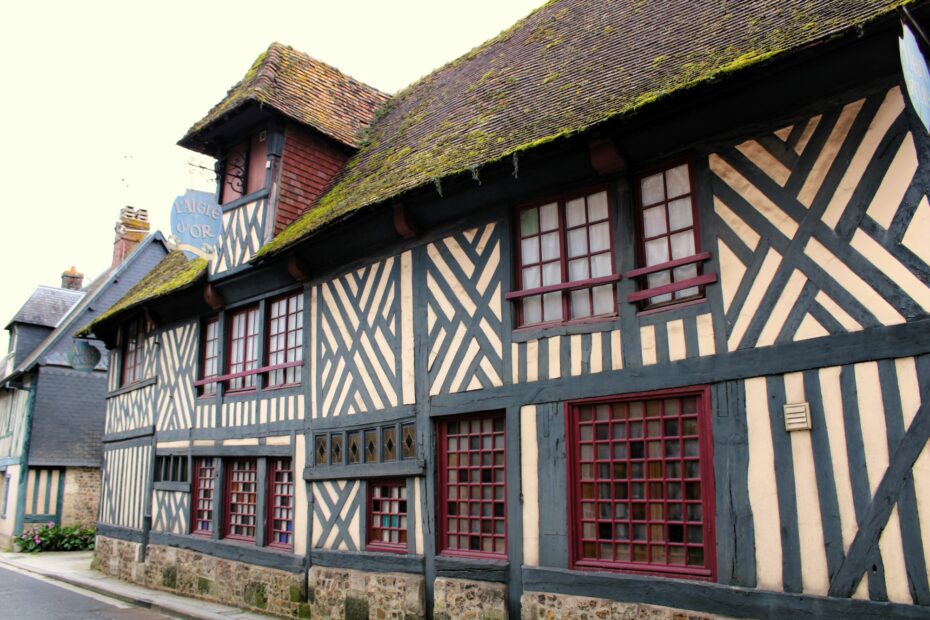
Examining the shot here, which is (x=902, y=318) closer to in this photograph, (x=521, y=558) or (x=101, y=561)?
(x=521, y=558)

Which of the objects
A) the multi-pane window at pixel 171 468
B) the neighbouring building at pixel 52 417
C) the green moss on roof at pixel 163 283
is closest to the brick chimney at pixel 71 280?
the neighbouring building at pixel 52 417

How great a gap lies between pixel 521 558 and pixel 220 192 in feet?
25.5

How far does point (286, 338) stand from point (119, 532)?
591 centimetres

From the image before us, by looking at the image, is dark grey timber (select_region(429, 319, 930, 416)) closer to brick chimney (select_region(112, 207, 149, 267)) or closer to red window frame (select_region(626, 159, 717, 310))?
red window frame (select_region(626, 159, 717, 310))

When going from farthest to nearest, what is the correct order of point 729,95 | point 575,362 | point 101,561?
point 101,561
point 575,362
point 729,95

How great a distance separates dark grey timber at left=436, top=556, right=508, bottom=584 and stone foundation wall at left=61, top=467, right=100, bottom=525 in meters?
14.5

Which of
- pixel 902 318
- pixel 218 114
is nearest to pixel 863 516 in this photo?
pixel 902 318

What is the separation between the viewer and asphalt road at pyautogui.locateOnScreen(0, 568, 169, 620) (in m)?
9.48

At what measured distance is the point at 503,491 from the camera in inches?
285

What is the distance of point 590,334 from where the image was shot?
6.65 m

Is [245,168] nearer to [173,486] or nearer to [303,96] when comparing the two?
[303,96]

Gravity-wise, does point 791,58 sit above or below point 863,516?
above

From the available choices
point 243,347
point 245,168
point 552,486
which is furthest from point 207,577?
point 552,486

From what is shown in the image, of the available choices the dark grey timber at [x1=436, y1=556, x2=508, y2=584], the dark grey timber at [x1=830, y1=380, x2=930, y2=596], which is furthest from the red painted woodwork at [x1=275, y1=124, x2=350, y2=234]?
the dark grey timber at [x1=830, y1=380, x2=930, y2=596]
